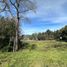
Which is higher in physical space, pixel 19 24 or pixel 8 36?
pixel 19 24

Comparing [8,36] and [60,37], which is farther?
[60,37]

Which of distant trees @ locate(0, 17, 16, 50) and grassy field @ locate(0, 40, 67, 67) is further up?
distant trees @ locate(0, 17, 16, 50)

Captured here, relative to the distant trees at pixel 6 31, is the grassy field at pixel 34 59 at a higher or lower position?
lower

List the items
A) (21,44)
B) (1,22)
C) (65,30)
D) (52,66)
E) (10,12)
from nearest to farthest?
(52,66)
(10,12)
(1,22)
(21,44)
(65,30)

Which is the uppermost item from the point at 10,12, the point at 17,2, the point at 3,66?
the point at 17,2

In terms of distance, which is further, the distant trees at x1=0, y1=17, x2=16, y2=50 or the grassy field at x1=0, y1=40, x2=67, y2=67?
the distant trees at x1=0, y1=17, x2=16, y2=50

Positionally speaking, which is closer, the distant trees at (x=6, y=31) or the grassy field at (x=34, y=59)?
the grassy field at (x=34, y=59)

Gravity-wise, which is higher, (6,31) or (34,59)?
(6,31)

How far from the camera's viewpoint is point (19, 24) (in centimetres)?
2331

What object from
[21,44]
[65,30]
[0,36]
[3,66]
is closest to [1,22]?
[0,36]

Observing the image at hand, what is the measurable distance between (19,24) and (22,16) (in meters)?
1.34

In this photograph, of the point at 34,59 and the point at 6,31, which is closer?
the point at 34,59

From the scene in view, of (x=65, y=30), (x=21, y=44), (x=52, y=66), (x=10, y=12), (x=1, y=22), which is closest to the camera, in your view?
(x=52, y=66)

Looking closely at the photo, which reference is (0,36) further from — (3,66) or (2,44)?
(3,66)
